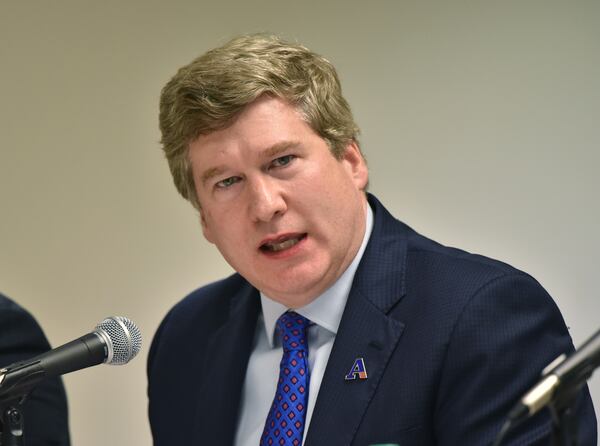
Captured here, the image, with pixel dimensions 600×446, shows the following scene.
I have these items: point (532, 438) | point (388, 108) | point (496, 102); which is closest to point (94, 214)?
point (388, 108)

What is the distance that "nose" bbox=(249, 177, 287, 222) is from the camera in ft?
7.56

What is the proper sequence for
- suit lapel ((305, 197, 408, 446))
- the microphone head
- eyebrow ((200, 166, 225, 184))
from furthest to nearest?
eyebrow ((200, 166, 225, 184)), suit lapel ((305, 197, 408, 446)), the microphone head

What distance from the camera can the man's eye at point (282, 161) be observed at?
2.37 metres

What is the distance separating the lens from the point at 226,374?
2.65 m

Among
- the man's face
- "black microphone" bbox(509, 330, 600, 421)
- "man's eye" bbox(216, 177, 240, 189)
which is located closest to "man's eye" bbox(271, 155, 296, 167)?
the man's face

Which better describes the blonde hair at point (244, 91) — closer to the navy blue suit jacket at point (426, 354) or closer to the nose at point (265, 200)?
the nose at point (265, 200)

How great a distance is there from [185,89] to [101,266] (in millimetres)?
1863

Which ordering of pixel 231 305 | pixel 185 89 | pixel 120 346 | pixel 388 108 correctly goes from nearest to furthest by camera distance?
pixel 120 346 < pixel 185 89 < pixel 231 305 < pixel 388 108

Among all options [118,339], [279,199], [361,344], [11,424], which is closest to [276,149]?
[279,199]

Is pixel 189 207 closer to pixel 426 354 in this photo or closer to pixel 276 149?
pixel 276 149

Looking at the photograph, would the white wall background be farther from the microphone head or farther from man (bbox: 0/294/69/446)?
the microphone head

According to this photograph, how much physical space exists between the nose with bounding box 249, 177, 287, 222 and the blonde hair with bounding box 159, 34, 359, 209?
0.18 meters

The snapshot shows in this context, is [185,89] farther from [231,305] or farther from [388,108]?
[388,108]

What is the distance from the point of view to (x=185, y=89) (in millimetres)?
2418
